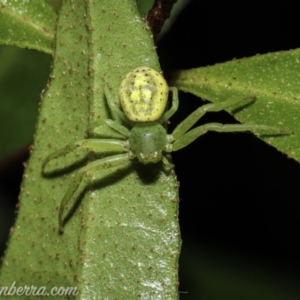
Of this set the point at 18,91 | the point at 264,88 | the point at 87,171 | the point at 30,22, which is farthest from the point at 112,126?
the point at 18,91

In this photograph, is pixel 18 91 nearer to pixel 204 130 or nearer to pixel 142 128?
pixel 142 128

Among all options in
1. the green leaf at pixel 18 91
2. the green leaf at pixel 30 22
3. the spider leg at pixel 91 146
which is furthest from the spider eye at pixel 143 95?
the green leaf at pixel 18 91

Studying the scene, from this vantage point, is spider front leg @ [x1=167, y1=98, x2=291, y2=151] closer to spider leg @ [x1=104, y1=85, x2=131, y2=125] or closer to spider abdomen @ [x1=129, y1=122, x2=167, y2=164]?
spider abdomen @ [x1=129, y1=122, x2=167, y2=164]

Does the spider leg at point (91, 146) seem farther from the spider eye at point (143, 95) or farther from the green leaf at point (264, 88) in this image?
the green leaf at point (264, 88)

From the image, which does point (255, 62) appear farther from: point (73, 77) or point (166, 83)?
point (73, 77)

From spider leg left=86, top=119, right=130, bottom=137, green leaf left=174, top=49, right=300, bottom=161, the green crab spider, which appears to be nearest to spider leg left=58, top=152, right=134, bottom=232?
the green crab spider

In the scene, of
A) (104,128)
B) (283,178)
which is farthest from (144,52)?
(283,178)
